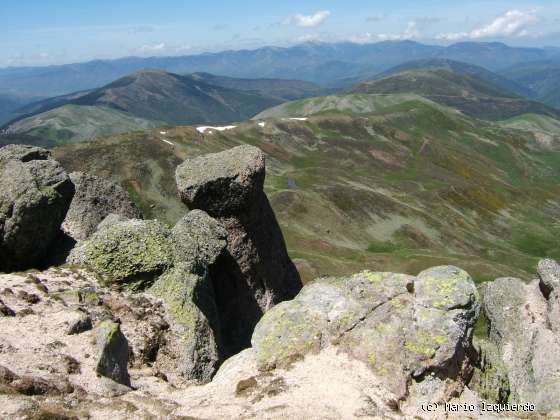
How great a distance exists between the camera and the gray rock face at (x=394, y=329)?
70.7ft

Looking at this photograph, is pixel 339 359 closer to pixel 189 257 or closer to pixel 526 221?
pixel 189 257

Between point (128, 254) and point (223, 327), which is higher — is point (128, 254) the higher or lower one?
the higher one

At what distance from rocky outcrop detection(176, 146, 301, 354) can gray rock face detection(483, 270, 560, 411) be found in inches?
695

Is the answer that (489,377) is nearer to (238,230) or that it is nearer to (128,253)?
(238,230)

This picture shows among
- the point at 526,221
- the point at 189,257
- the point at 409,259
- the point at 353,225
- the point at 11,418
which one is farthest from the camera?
the point at 526,221

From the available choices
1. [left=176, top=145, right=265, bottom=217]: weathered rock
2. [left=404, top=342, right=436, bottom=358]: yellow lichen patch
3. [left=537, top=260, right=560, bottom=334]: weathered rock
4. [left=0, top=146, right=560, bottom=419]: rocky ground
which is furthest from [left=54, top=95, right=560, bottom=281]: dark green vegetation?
[left=404, top=342, right=436, bottom=358]: yellow lichen patch

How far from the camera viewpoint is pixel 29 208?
1208 inches

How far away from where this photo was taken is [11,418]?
14547 mm

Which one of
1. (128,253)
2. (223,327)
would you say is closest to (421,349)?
(223,327)

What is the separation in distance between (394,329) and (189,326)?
11.7m

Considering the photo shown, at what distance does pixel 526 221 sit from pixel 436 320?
16137 centimetres

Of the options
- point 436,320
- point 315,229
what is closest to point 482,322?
point 436,320

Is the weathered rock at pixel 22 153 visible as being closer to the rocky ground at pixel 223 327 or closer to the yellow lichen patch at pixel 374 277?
the rocky ground at pixel 223 327

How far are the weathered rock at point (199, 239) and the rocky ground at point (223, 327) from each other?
134 millimetres
